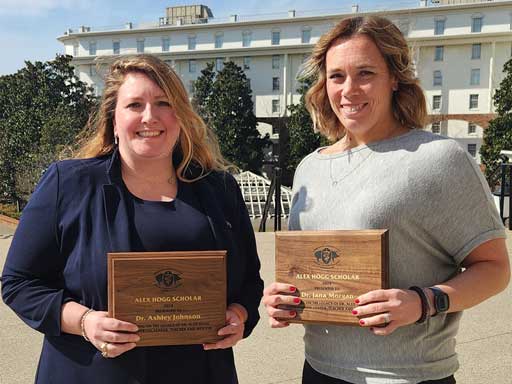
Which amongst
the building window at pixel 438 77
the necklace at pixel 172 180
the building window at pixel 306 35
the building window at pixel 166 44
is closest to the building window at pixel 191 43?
the building window at pixel 166 44

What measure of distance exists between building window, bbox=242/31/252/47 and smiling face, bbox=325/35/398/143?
61.2 meters

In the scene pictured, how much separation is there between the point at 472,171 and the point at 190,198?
3.70ft

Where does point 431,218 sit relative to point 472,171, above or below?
below

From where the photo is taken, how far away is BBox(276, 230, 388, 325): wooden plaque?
5.66 feet

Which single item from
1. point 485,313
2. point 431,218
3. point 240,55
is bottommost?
point 485,313

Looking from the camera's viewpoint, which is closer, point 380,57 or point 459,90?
point 380,57

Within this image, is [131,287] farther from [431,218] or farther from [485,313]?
[485,313]

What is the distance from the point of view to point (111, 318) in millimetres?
1755

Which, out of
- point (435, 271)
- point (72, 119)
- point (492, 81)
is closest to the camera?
point (435, 271)

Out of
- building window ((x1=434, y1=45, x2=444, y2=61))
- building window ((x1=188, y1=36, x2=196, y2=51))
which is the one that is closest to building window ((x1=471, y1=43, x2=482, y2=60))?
building window ((x1=434, y1=45, x2=444, y2=61))

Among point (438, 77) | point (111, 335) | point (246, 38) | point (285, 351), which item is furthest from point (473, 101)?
point (111, 335)

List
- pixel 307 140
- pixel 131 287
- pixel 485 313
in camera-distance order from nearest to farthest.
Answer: pixel 131 287 → pixel 485 313 → pixel 307 140

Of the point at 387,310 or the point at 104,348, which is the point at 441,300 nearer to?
the point at 387,310

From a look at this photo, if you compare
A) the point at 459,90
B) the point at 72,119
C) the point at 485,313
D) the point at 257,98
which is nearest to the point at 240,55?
the point at 257,98
